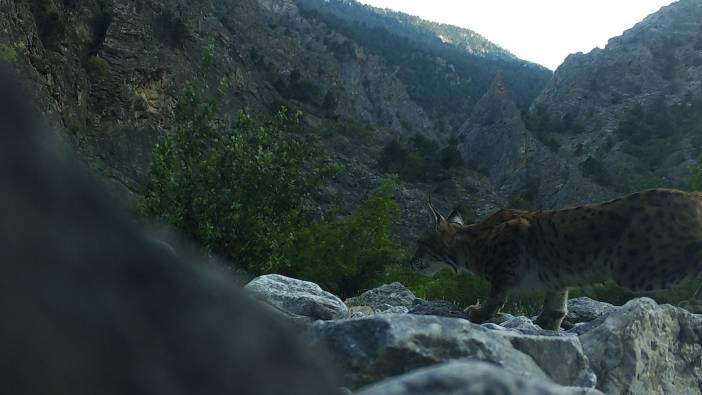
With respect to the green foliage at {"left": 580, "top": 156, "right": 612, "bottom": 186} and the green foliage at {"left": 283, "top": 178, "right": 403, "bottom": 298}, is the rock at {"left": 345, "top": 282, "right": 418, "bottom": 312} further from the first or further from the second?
the green foliage at {"left": 580, "top": 156, "right": 612, "bottom": 186}

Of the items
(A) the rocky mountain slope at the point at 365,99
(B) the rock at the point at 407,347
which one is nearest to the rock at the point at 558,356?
(B) the rock at the point at 407,347

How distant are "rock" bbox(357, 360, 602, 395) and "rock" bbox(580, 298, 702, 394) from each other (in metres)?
4.82

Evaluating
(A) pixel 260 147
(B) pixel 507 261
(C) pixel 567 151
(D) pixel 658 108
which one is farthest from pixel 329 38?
(B) pixel 507 261

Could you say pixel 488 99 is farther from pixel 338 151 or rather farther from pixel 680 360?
pixel 680 360

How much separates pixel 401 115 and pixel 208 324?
136 meters

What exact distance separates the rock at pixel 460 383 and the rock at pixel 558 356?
10.3 feet

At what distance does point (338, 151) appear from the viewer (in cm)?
8069

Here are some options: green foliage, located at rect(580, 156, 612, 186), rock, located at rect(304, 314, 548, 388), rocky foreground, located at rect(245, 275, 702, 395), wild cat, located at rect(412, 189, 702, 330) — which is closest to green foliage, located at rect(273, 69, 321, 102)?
green foliage, located at rect(580, 156, 612, 186)

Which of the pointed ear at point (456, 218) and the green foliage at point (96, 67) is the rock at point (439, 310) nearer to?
the pointed ear at point (456, 218)

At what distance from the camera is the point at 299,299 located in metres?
7.75

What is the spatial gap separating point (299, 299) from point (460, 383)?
6.36m

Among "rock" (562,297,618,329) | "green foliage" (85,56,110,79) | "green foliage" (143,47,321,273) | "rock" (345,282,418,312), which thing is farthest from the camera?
"green foliage" (85,56,110,79)

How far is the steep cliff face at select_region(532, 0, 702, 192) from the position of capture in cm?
8746

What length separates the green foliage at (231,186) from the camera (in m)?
20.5
